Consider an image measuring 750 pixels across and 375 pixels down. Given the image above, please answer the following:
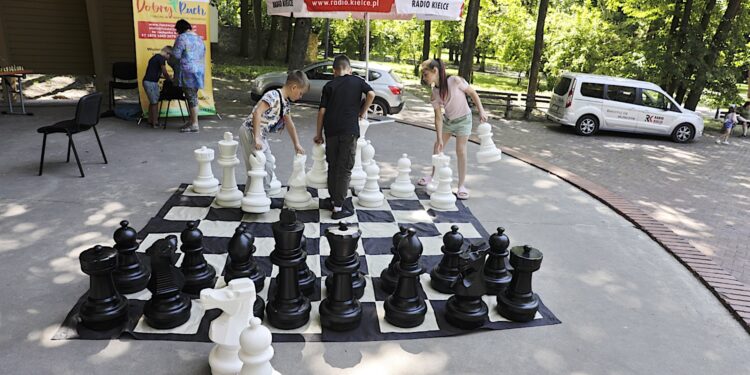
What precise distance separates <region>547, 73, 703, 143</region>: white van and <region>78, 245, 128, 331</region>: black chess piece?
10.3m

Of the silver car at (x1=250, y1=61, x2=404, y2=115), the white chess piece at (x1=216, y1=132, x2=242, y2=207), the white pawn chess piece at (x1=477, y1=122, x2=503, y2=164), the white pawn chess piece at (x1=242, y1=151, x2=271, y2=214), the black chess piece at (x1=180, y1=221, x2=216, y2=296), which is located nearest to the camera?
the black chess piece at (x1=180, y1=221, x2=216, y2=296)

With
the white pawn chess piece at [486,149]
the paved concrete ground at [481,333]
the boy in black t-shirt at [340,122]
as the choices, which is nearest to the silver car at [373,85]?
the paved concrete ground at [481,333]

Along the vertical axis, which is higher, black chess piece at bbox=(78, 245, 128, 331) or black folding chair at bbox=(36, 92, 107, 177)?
black folding chair at bbox=(36, 92, 107, 177)

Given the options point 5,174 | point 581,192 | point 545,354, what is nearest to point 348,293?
point 545,354

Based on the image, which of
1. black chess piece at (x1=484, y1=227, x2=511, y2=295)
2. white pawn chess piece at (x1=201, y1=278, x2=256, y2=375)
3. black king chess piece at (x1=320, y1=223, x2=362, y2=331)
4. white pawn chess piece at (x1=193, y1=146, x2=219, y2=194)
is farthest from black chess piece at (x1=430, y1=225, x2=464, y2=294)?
white pawn chess piece at (x1=193, y1=146, x2=219, y2=194)

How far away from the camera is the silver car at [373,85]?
10.9 meters

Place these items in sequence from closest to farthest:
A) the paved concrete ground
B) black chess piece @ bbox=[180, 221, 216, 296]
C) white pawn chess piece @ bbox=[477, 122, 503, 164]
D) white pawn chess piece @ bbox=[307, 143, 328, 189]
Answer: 1. the paved concrete ground
2. black chess piece @ bbox=[180, 221, 216, 296]
3. white pawn chess piece @ bbox=[477, 122, 503, 164]
4. white pawn chess piece @ bbox=[307, 143, 328, 189]

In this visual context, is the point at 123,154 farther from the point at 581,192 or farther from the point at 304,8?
the point at 581,192

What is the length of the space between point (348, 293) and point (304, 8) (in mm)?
4734

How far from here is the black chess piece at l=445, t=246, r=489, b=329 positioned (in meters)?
2.88

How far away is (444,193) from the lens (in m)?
5.07

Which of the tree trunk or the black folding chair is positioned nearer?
the black folding chair

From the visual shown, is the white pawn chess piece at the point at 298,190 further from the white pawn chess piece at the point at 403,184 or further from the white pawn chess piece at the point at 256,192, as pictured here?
the white pawn chess piece at the point at 403,184

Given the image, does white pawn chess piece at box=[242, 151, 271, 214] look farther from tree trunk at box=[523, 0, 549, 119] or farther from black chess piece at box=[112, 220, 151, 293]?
tree trunk at box=[523, 0, 549, 119]
